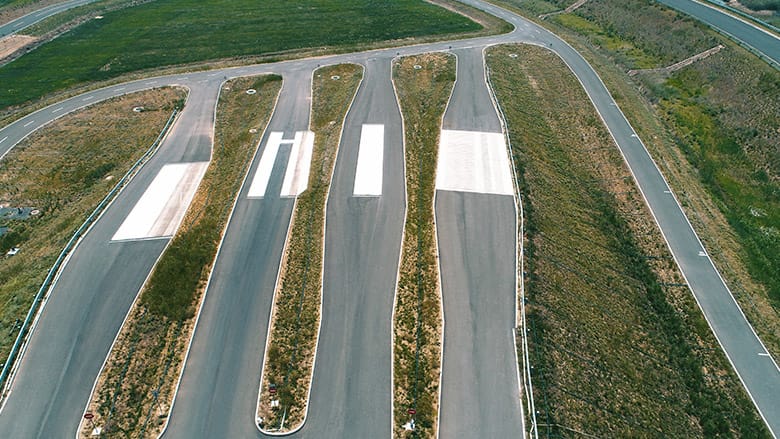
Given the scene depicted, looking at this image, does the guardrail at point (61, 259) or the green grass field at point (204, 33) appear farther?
the green grass field at point (204, 33)

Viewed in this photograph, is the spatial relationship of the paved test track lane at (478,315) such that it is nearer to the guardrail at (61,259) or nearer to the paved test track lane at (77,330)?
the paved test track lane at (77,330)

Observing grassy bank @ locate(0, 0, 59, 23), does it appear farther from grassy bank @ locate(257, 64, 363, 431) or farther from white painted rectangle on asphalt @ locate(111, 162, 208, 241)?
grassy bank @ locate(257, 64, 363, 431)

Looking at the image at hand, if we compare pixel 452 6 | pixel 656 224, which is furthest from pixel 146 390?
pixel 452 6

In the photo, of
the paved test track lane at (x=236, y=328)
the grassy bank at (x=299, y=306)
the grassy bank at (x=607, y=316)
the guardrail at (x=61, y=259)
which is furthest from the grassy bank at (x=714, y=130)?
the guardrail at (x=61, y=259)

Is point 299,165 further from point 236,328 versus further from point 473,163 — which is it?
point 236,328

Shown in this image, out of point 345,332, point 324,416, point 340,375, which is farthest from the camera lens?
point 345,332

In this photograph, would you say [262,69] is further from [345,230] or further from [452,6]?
[452,6]

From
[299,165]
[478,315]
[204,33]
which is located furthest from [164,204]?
[204,33]
